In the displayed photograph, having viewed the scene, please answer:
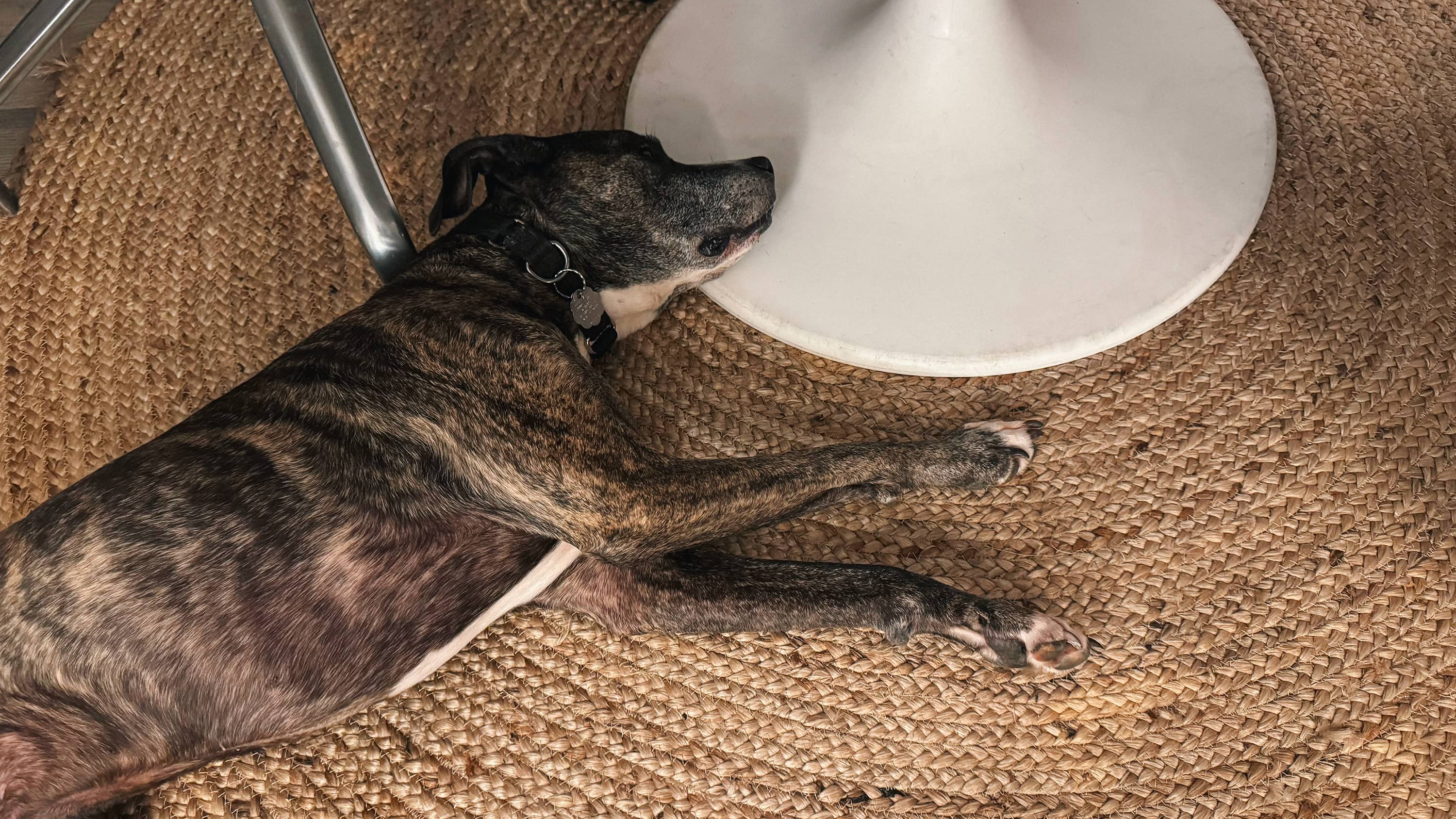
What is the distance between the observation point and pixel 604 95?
2398 mm

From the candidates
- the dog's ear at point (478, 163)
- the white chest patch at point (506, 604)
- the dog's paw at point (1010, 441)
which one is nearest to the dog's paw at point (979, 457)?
the dog's paw at point (1010, 441)

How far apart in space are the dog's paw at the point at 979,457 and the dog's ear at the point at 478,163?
0.87 metres

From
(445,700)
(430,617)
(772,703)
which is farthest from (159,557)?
(772,703)

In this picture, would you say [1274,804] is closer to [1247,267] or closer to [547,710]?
[1247,267]

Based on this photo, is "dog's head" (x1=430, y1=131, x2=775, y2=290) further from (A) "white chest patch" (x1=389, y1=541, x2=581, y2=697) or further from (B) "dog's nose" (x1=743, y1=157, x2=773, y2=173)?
(A) "white chest patch" (x1=389, y1=541, x2=581, y2=697)

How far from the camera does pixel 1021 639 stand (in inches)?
69.3

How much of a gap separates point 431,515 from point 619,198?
64 centimetres

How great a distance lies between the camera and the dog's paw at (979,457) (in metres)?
1.91

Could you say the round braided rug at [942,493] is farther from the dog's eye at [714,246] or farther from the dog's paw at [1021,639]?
the dog's eye at [714,246]

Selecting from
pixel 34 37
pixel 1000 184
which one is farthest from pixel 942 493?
pixel 34 37

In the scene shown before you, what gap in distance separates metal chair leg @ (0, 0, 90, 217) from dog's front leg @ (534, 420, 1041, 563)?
0.90m

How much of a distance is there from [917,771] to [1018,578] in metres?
0.37

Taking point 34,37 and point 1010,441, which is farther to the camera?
point 1010,441

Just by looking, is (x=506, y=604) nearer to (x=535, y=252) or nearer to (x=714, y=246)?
(x=535, y=252)
